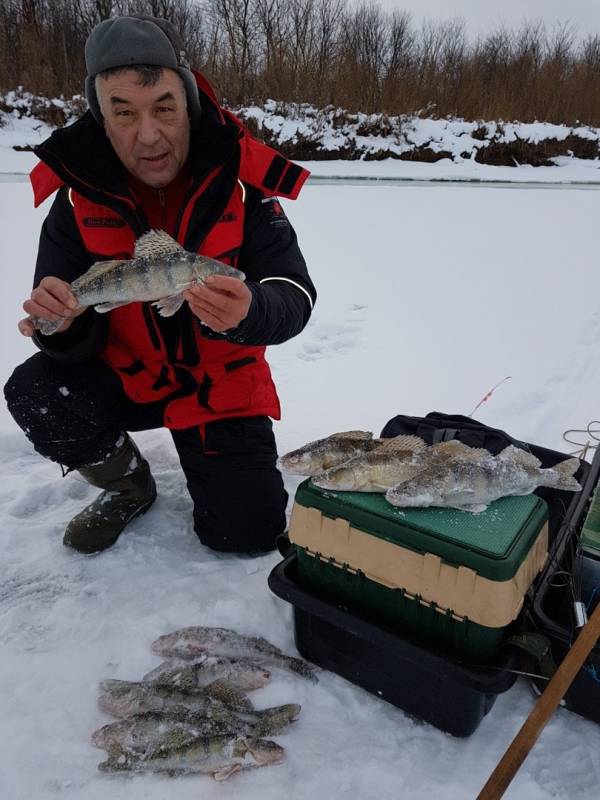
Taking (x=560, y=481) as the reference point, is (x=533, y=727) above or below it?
below

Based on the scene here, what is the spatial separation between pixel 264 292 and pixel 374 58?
75.4ft

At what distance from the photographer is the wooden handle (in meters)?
1.23

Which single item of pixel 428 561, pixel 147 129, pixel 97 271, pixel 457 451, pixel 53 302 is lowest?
pixel 428 561

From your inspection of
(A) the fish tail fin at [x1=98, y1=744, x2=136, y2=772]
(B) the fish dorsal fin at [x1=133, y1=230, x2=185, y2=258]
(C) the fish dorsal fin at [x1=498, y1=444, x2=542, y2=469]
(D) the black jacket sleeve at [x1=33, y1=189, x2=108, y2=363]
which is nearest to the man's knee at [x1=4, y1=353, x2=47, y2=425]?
(D) the black jacket sleeve at [x1=33, y1=189, x2=108, y2=363]

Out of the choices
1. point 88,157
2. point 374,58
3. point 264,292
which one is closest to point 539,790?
point 264,292

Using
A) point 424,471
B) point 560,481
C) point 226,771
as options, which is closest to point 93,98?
point 424,471

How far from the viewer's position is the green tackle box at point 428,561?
4.91 feet

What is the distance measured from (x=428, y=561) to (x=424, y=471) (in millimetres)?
270

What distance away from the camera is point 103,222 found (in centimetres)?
227

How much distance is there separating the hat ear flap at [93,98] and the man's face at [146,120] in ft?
0.16

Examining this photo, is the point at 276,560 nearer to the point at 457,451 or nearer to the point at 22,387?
the point at 457,451

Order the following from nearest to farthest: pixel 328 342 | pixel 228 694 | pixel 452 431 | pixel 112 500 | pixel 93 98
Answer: pixel 228 694 < pixel 93 98 < pixel 452 431 < pixel 112 500 < pixel 328 342

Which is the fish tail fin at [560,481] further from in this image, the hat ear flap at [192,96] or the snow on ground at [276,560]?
the hat ear flap at [192,96]

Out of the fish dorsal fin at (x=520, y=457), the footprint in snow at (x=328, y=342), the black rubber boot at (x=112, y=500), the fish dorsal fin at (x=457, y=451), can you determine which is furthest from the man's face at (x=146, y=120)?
the footprint in snow at (x=328, y=342)
